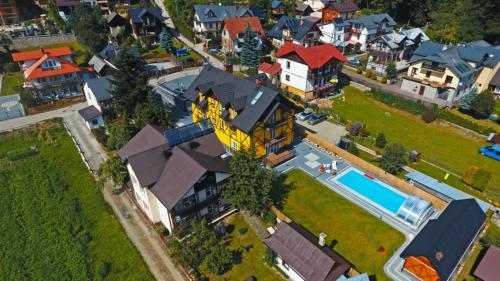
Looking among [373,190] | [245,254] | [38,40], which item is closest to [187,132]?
[245,254]

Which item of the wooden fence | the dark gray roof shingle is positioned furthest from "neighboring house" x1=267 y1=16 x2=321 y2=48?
the wooden fence

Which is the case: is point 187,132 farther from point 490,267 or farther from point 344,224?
point 490,267

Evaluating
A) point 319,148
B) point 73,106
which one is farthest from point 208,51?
point 319,148

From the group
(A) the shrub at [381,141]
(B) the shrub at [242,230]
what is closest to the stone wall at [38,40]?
(B) the shrub at [242,230]

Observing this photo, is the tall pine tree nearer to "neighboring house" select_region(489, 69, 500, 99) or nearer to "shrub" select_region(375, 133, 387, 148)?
"shrub" select_region(375, 133, 387, 148)

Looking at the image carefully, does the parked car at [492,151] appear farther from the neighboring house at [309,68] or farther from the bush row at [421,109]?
the neighboring house at [309,68]
